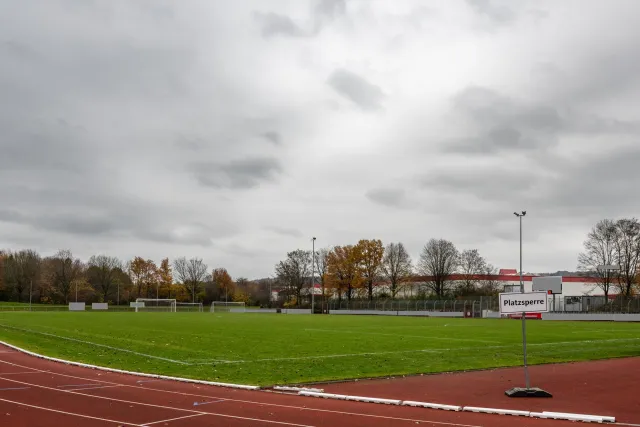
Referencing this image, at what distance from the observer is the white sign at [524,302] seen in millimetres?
15422

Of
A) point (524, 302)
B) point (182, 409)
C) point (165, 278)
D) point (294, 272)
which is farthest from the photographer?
point (165, 278)

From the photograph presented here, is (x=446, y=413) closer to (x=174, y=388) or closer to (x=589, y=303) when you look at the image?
(x=174, y=388)

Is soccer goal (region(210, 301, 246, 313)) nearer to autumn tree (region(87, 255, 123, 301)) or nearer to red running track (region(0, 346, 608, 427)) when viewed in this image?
autumn tree (region(87, 255, 123, 301))

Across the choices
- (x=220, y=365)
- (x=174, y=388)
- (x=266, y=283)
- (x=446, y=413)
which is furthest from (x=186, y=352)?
(x=266, y=283)

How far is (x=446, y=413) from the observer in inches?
526

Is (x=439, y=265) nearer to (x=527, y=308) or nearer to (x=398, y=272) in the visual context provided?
(x=398, y=272)

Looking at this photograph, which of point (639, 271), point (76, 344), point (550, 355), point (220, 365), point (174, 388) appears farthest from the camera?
point (639, 271)

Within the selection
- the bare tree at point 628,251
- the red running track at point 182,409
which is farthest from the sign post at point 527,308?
the bare tree at point 628,251

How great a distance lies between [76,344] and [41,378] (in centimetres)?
1232

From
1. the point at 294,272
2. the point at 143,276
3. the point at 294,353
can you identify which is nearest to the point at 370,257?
the point at 294,272

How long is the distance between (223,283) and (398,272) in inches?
2541

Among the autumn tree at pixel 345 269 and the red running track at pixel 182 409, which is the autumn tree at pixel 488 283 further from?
the red running track at pixel 182 409

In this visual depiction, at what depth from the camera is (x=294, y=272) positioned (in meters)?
131

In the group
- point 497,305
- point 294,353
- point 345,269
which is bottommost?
point 497,305
